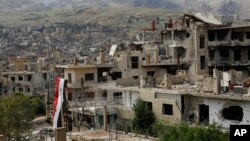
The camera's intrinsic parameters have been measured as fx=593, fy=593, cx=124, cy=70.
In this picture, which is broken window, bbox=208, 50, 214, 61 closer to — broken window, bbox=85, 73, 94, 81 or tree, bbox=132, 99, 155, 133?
broken window, bbox=85, 73, 94, 81

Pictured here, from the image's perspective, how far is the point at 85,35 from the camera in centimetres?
16600

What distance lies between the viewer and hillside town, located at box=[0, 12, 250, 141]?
37.8m

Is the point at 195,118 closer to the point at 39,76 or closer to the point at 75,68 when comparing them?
the point at 75,68

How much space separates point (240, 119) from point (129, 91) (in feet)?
36.0

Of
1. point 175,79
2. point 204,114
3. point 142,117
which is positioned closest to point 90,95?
point 175,79

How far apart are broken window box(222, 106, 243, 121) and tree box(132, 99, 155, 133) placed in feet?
19.9

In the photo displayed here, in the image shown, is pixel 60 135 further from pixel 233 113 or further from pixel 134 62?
pixel 134 62

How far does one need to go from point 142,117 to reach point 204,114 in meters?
4.69

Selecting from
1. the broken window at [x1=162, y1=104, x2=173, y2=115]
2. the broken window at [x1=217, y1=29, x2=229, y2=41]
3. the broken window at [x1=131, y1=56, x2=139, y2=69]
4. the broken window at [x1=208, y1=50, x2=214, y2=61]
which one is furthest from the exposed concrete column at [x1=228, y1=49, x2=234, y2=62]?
the broken window at [x1=162, y1=104, x2=173, y2=115]

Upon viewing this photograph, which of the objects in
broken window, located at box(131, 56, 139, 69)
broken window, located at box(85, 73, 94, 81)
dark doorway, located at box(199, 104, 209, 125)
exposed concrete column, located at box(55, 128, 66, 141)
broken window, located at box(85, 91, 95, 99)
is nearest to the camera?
exposed concrete column, located at box(55, 128, 66, 141)

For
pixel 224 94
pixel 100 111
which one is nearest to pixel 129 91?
pixel 100 111

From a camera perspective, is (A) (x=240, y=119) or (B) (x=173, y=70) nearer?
(A) (x=240, y=119)

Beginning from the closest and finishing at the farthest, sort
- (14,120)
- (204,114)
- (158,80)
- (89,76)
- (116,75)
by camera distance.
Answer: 1. (204,114)
2. (14,120)
3. (158,80)
4. (89,76)
5. (116,75)

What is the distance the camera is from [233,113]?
1469 inches
